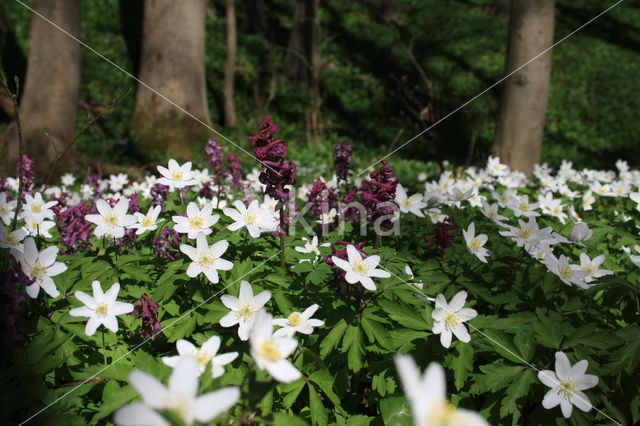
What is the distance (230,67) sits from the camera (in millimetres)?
9711

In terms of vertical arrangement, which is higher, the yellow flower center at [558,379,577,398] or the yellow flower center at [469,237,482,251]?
the yellow flower center at [469,237,482,251]

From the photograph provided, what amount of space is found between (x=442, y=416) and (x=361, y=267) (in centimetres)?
95

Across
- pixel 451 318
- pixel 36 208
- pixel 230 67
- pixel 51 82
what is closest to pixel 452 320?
pixel 451 318

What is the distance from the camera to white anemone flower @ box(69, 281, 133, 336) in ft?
4.93

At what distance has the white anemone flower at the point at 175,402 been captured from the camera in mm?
829

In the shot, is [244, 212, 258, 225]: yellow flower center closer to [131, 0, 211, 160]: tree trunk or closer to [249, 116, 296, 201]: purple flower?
[249, 116, 296, 201]: purple flower

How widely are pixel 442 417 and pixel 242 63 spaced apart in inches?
478

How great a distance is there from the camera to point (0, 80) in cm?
183

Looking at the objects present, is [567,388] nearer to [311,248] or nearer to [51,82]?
[311,248]

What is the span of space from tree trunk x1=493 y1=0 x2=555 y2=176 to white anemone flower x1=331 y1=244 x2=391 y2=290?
14.6 feet

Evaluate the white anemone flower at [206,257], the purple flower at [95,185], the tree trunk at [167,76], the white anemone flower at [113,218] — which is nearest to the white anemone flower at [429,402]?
the white anemone flower at [206,257]

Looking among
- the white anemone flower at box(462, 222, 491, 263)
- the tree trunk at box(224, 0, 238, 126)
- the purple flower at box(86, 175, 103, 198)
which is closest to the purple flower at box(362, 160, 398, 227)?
the white anemone flower at box(462, 222, 491, 263)

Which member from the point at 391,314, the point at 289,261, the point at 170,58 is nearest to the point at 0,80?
the point at 289,261

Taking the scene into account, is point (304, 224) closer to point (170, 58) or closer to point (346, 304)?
point (346, 304)
